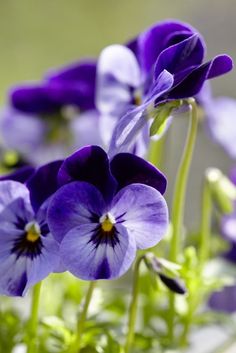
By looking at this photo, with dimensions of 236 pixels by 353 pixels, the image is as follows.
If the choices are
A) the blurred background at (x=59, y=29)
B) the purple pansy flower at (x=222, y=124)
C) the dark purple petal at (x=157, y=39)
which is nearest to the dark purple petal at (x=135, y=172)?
the dark purple petal at (x=157, y=39)

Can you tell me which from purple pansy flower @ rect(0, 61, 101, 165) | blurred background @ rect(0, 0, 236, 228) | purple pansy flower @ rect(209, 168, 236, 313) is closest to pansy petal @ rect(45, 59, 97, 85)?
purple pansy flower @ rect(0, 61, 101, 165)

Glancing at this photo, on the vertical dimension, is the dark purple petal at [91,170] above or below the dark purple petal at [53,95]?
above

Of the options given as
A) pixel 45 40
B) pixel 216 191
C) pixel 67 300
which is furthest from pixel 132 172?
pixel 45 40

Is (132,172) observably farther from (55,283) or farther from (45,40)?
(45,40)

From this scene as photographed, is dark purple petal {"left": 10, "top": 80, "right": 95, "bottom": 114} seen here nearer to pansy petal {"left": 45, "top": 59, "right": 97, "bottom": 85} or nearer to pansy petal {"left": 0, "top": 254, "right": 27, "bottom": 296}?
pansy petal {"left": 45, "top": 59, "right": 97, "bottom": 85}

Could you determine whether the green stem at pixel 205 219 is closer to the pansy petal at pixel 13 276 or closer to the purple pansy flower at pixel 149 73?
the purple pansy flower at pixel 149 73
